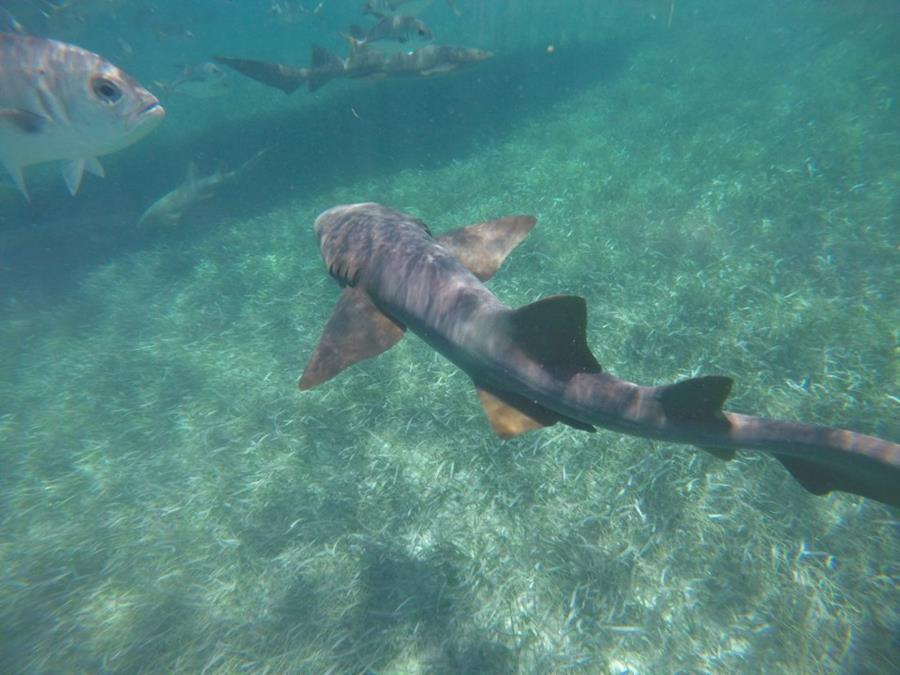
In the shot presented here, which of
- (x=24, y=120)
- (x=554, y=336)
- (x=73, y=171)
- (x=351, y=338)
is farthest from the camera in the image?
(x=73, y=171)

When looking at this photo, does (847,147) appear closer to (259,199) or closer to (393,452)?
(393,452)

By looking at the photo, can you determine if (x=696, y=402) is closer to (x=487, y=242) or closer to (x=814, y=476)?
(x=814, y=476)

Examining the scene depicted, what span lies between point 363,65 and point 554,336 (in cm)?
1244

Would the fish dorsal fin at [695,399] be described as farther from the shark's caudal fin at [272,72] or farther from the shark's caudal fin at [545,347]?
the shark's caudal fin at [272,72]

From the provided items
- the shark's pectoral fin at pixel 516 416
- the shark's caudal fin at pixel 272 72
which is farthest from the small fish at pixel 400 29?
the shark's pectoral fin at pixel 516 416

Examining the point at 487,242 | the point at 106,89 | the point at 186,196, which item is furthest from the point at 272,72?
the point at 487,242

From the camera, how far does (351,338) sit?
4344 millimetres

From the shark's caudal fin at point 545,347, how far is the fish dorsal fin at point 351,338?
1.38 metres

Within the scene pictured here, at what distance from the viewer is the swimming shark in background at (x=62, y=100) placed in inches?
186

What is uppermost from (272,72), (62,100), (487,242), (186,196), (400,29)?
(400,29)

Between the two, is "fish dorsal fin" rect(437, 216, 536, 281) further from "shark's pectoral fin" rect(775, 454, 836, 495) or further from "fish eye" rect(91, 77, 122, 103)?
"fish eye" rect(91, 77, 122, 103)

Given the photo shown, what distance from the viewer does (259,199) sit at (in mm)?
12828

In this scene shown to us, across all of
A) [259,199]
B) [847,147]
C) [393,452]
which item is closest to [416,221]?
[393,452]

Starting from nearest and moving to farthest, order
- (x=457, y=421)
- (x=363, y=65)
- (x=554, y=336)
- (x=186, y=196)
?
(x=554, y=336) < (x=457, y=421) < (x=363, y=65) < (x=186, y=196)
